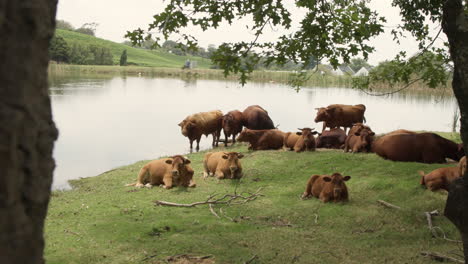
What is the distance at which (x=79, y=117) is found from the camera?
1078 inches

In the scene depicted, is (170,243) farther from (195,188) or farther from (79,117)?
(79,117)

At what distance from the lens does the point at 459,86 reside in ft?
16.3

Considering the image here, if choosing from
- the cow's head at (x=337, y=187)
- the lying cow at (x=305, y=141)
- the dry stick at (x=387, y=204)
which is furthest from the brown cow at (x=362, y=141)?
the dry stick at (x=387, y=204)

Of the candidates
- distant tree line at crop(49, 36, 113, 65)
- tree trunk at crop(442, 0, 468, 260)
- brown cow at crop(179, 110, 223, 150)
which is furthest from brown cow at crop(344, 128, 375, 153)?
distant tree line at crop(49, 36, 113, 65)

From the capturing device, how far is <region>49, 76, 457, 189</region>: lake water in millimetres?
18766

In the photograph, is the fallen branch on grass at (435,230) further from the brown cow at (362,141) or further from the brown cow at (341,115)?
the brown cow at (341,115)

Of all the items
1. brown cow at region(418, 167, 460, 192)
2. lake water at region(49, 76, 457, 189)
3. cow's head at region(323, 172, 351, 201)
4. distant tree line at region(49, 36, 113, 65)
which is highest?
distant tree line at region(49, 36, 113, 65)

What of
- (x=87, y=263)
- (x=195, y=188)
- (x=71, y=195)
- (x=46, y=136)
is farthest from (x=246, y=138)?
(x=46, y=136)

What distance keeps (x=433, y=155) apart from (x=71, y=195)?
830cm

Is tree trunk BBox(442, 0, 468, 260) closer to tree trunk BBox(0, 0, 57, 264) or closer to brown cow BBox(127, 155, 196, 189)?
tree trunk BBox(0, 0, 57, 264)

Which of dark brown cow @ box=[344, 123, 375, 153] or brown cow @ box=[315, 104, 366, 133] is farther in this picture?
brown cow @ box=[315, 104, 366, 133]

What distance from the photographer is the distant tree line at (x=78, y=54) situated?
71994mm

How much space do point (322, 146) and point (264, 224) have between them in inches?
305

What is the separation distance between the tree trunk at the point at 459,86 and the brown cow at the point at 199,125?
42.9 ft
